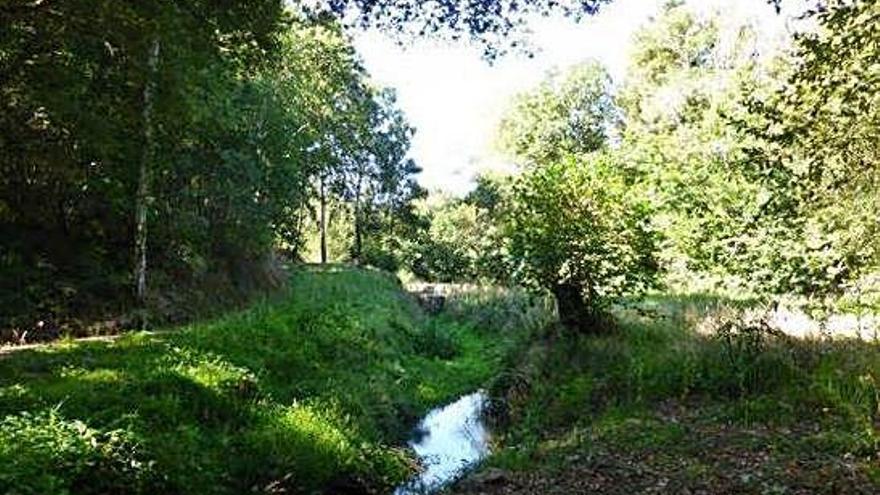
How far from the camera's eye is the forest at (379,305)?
381 inches

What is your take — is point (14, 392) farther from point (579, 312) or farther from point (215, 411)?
point (579, 312)

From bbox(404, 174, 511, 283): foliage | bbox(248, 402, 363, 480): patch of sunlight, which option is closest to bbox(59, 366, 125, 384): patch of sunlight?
bbox(248, 402, 363, 480): patch of sunlight

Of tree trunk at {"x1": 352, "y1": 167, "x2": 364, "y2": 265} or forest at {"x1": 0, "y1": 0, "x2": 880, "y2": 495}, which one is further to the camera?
tree trunk at {"x1": 352, "y1": 167, "x2": 364, "y2": 265}

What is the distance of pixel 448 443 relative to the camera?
15789mm

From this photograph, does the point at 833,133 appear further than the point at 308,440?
No

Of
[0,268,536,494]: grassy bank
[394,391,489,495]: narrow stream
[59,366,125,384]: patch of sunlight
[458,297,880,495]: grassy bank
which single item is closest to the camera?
[0,268,536,494]: grassy bank

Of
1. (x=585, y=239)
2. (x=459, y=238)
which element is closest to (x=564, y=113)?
(x=459, y=238)

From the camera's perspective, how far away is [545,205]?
59.4 feet

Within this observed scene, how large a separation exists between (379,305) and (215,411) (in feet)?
61.6

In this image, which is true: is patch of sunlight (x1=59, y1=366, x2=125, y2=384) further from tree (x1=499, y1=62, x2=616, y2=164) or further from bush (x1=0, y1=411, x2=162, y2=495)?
tree (x1=499, y1=62, x2=616, y2=164)

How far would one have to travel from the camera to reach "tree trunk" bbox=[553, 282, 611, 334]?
17.7 metres

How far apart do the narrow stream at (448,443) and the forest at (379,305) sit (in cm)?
11

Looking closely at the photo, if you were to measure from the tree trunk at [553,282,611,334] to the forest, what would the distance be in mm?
56

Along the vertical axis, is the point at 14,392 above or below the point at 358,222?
below
